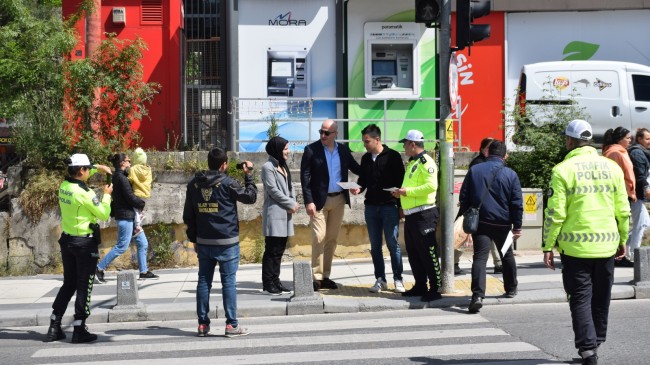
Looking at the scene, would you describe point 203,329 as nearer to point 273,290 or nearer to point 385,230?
point 273,290

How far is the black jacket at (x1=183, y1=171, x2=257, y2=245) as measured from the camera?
8.61m

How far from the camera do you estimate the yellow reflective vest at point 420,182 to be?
9.91 m

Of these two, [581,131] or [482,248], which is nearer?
[581,131]

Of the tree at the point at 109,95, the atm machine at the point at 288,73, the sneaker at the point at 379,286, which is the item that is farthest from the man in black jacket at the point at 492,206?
the atm machine at the point at 288,73

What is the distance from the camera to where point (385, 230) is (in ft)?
35.0

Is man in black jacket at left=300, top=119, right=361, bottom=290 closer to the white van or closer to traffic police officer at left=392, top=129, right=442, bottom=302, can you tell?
traffic police officer at left=392, top=129, right=442, bottom=302

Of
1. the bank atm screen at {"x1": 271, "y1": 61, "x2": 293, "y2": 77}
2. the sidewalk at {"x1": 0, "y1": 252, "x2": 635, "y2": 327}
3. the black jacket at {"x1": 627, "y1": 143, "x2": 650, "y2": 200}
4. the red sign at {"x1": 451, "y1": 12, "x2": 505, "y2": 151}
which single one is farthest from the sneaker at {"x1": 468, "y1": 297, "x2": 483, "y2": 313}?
the red sign at {"x1": 451, "y1": 12, "x2": 505, "y2": 151}

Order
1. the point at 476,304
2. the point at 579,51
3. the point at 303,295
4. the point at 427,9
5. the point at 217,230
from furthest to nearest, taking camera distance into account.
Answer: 1. the point at 579,51
2. the point at 427,9
3. the point at 303,295
4. the point at 476,304
5. the point at 217,230

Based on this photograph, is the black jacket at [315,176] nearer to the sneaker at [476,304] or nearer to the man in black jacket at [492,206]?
the man in black jacket at [492,206]

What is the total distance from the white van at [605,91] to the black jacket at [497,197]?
7.41 m

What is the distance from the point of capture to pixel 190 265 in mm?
13508

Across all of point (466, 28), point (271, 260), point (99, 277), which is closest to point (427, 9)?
point (466, 28)

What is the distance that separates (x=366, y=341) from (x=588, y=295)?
2279 millimetres

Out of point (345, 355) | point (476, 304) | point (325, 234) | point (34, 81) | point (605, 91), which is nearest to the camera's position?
point (345, 355)
